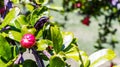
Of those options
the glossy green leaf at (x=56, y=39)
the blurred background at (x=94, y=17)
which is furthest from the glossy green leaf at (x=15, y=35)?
the blurred background at (x=94, y=17)

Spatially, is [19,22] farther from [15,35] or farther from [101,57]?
[101,57]

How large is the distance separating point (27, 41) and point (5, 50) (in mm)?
110

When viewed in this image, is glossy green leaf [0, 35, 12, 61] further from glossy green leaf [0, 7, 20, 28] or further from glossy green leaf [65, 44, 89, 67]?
glossy green leaf [65, 44, 89, 67]

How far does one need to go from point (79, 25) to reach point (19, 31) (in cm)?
539

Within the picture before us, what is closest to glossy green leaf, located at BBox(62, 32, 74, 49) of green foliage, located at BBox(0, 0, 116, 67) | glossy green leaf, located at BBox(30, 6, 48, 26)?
green foliage, located at BBox(0, 0, 116, 67)

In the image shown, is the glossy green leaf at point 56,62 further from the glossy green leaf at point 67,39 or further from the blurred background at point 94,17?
the blurred background at point 94,17

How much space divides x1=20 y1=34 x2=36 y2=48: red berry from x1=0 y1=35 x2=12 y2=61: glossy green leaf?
0.07 m

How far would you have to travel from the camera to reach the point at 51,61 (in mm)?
978

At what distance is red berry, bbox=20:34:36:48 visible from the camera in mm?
986

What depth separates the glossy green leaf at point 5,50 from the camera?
105 cm

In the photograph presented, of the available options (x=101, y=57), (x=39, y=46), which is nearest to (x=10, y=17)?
(x=39, y=46)

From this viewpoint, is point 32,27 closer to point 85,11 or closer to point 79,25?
point 85,11

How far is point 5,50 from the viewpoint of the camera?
1.06m

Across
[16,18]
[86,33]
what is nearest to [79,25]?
[86,33]
